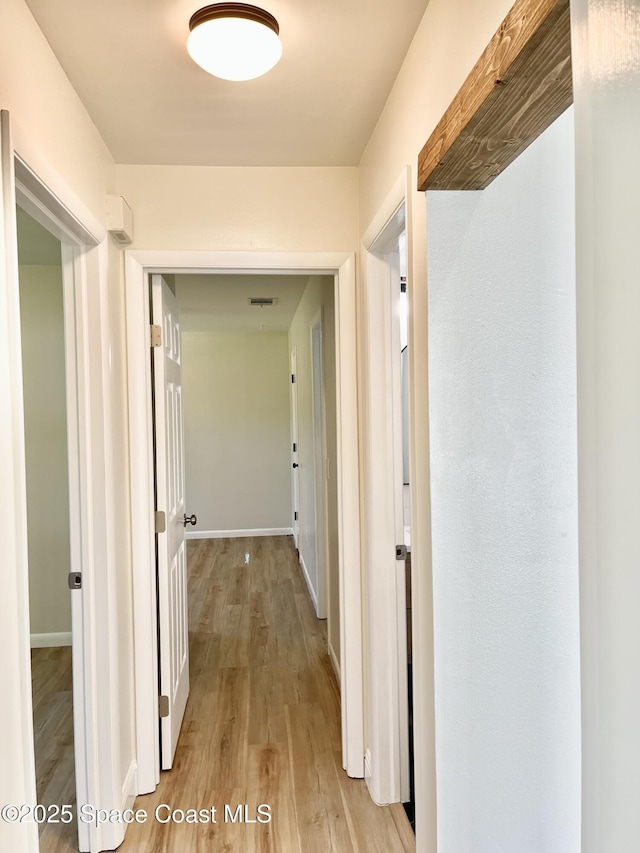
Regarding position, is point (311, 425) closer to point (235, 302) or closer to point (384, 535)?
point (235, 302)

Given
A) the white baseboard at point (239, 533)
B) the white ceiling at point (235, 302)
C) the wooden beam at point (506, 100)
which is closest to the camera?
the wooden beam at point (506, 100)

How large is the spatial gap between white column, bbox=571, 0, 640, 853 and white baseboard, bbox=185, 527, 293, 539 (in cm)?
605

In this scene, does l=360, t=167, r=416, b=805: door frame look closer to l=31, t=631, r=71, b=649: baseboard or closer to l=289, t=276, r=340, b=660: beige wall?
l=289, t=276, r=340, b=660: beige wall

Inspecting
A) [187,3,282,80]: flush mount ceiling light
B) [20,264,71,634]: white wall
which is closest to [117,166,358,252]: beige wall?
[187,3,282,80]: flush mount ceiling light

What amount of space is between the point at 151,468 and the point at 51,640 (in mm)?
2142

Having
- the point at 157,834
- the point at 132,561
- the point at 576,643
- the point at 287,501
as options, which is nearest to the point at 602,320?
the point at 576,643

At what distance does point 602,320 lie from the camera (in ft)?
1.75

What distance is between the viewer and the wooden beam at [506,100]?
2.45 feet

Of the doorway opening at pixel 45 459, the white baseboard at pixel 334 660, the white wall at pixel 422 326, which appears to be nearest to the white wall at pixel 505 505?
the white wall at pixel 422 326

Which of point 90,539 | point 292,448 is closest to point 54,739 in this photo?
point 90,539

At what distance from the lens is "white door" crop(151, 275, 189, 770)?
2.23 metres

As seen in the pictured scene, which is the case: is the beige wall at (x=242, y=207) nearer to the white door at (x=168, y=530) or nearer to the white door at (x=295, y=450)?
the white door at (x=168, y=530)

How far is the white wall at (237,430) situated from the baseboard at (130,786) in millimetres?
4319

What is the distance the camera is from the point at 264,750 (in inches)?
93.6
